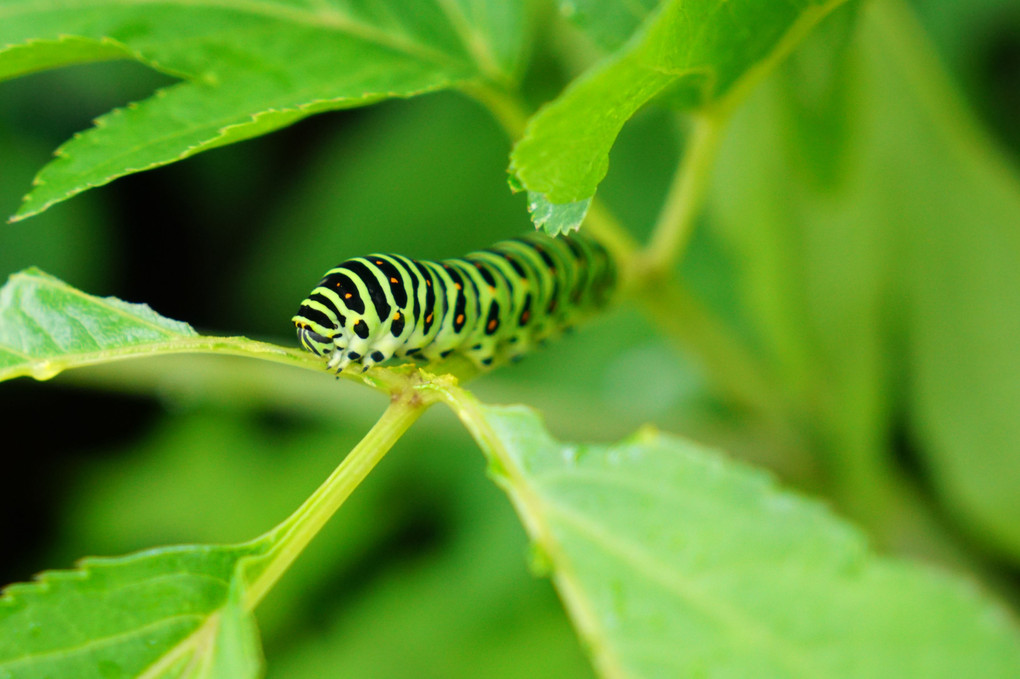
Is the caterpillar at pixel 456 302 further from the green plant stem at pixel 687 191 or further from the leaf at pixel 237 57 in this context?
the leaf at pixel 237 57

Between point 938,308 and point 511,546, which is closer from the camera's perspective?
point 938,308

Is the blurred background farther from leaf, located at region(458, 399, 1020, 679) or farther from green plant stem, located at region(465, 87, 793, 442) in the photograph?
leaf, located at region(458, 399, 1020, 679)

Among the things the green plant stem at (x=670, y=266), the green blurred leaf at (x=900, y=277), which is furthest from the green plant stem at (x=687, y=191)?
the green blurred leaf at (x=900, y=277)

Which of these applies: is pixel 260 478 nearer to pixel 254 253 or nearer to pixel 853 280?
pixel 254 253

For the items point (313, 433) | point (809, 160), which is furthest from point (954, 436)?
point (313, 433)

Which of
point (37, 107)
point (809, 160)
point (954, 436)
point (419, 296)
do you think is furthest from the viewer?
point (37, 107)

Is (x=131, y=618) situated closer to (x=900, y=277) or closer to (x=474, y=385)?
(x=474, y=385)

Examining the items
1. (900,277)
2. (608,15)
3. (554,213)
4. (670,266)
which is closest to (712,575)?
(554,213)
